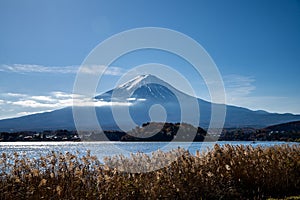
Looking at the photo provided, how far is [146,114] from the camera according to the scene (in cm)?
17075

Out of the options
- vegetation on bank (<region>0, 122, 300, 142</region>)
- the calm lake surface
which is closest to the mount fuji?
vegetation on bank (<region>0, 122, 300, 142</region>)

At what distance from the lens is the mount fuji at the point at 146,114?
11231 centimetres

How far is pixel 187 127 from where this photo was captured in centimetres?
3816

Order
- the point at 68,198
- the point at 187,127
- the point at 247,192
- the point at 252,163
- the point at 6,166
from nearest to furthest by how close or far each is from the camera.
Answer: the point at 68,198 → the point at 6,166 → the point at 247,192 → the point at 252,163 → the point at 187,127

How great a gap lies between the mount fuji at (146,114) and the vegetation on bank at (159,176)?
93.5 metres

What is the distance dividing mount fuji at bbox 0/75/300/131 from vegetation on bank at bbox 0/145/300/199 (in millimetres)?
93457

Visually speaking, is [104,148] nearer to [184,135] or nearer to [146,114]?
[184,135]

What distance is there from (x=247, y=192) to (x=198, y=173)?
152 cm

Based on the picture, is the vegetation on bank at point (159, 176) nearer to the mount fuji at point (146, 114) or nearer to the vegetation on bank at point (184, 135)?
the vegetation on bank at point (184, 135)

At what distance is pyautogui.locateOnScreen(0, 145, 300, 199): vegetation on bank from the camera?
632 cm

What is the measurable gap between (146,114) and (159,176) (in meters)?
163

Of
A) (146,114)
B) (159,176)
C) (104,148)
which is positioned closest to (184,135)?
(104,148)

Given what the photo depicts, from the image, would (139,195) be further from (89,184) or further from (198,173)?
(198,173)

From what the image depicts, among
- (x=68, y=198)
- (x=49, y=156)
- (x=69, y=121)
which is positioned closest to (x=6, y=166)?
(x=49, y=156)
